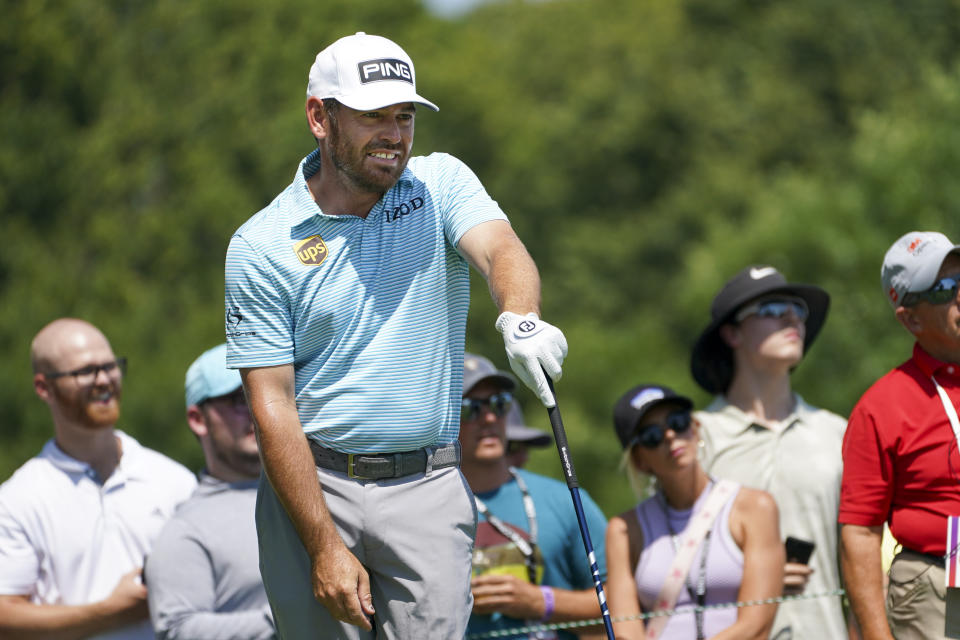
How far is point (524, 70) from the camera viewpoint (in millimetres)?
50906

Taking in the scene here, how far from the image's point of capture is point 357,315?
405 centimetres

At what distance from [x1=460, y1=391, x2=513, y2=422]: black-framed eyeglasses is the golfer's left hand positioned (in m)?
0.83

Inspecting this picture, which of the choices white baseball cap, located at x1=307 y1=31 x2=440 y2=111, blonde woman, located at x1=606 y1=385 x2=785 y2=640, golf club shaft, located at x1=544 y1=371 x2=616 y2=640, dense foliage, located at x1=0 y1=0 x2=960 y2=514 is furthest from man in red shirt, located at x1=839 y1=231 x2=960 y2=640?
dense foliage, located at x1=0 y1=0 x2=960 y2=514

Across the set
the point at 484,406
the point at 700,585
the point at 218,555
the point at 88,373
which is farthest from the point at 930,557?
the point at 88,373

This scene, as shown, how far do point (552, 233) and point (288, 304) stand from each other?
35186mm

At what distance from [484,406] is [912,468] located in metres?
2.19

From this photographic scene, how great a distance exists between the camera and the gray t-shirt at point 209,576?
555 centimetres

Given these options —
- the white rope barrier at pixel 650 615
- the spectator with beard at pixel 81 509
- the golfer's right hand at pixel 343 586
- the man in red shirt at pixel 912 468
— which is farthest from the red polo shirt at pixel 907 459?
the spectator with beard at pixel 81 509

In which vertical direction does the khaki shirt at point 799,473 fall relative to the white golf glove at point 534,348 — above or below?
below

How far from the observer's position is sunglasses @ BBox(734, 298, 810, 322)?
6598mm

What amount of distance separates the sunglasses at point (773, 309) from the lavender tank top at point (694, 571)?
1016mm

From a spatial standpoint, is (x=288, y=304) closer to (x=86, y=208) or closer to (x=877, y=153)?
(x=877, y=153)

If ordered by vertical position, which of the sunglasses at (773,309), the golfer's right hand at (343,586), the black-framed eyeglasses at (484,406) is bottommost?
the golfer's right hand at (343,586)

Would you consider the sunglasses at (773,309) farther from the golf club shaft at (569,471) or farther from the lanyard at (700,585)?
the golf club shaft at (569,471)
